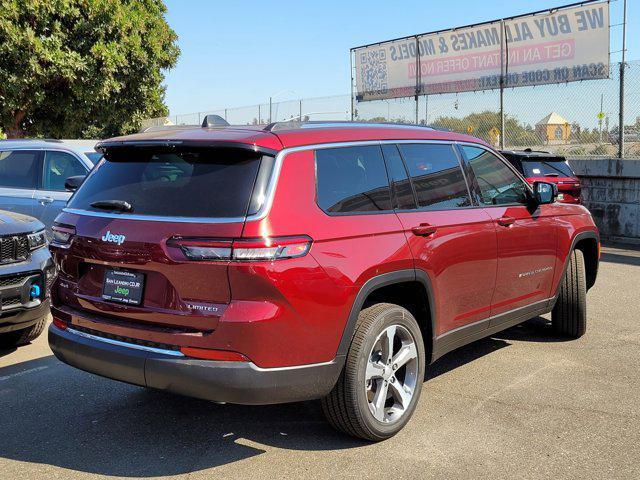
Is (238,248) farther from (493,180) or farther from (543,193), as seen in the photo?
(543,193)

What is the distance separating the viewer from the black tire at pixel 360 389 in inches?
144

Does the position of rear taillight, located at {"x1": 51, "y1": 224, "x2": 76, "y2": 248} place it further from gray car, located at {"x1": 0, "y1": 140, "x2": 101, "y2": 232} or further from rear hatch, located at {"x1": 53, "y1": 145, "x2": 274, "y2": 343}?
gray car, located at {"x1": 0, "y1": 140, "x2": 101, "y2": 232}

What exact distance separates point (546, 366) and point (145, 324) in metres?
3.32

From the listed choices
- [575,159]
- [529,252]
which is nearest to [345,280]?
[529,252]

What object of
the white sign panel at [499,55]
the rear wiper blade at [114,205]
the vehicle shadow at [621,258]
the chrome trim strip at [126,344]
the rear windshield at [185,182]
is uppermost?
the white sign panel at [499,55]

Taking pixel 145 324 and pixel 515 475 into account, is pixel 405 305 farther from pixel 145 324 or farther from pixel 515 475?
pixel 145 324

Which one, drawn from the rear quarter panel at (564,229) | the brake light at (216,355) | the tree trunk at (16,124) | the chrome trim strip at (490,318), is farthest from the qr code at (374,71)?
the brake light at (216,355)

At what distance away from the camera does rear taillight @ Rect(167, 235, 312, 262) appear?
3.24 meters

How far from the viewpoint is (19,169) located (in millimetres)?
8984

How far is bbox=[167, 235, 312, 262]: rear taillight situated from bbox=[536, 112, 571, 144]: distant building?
448 inches

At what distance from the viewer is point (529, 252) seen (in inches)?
205

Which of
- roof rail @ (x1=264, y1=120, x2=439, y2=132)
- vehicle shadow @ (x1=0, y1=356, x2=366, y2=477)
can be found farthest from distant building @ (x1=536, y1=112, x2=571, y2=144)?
vehicle shadow @ (x1=0, y1=356, x2=366, y2=477)

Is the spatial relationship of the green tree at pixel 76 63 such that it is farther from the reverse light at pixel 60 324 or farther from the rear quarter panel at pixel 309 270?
the rear quarter panel at pixel 309 270

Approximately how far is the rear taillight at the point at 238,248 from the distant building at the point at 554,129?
11.4 m
